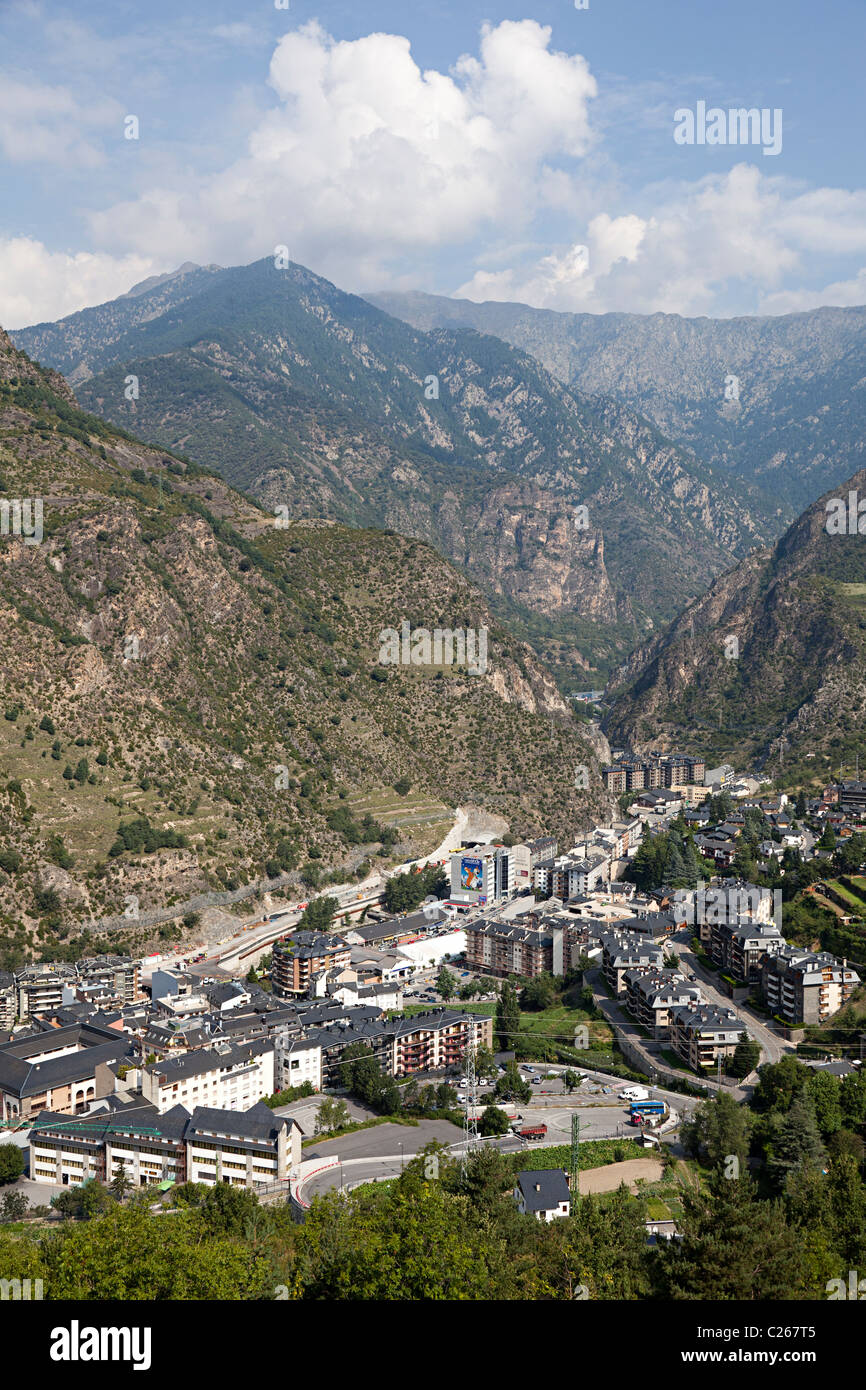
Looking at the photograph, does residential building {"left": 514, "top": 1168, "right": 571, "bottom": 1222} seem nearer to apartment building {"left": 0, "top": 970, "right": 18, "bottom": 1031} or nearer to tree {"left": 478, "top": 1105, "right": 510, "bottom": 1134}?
tree {"left": 478, "top": 1105, "right": 510, "bottom": 1134}

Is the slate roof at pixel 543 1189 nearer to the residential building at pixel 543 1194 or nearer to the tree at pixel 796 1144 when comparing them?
the residential building at pixel 543 1194

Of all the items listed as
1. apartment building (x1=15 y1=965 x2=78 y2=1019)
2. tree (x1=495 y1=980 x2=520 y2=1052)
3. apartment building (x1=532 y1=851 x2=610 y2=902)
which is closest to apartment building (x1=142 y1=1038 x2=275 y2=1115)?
apartment building (x1=15 y1=965 x2=78 y2=1019)

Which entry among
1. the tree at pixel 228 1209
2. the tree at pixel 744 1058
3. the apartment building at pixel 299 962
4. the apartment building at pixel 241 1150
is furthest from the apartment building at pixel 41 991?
the tree at pixel 744 1058

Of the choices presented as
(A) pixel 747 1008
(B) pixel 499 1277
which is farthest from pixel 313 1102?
(B) pixel 499 1277

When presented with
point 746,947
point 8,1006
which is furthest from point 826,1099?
point 8,1006

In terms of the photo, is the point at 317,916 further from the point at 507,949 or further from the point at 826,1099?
the point at 826,1099

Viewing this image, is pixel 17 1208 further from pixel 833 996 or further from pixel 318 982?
pixel 833 996
